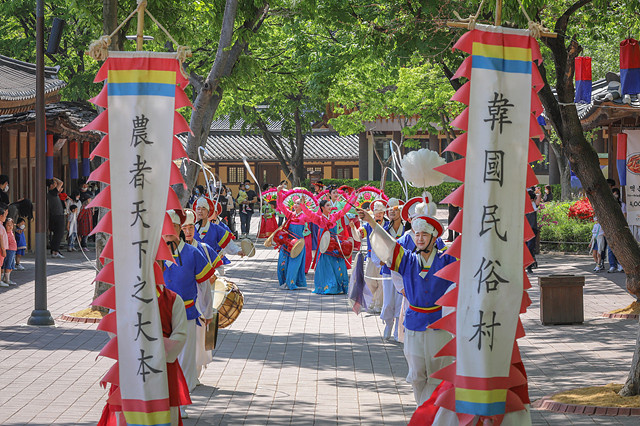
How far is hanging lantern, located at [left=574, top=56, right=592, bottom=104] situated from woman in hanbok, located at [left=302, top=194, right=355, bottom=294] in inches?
192

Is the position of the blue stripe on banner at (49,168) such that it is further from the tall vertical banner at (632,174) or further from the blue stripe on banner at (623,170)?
the tall vertical banner at (632,174)

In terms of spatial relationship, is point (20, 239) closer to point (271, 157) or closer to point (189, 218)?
point (189, 218)

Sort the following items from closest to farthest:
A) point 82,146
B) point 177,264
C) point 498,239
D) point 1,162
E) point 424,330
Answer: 1. point 498,239
2. point 424,330
3. point 177,264
4. point 1,162
5. point 82,146

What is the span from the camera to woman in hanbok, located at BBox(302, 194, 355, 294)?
60.6 feet

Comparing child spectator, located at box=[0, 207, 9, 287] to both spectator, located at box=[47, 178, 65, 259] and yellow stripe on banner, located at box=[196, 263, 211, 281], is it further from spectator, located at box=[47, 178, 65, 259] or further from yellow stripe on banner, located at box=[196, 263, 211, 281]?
yellow stripe on banner, located at box=[196, 263, 211, 281]

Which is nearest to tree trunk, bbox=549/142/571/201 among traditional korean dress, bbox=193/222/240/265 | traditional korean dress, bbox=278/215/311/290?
traditional korean dress, bbox=278/215/311/290

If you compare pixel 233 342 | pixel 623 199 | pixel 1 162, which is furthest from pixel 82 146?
pixel 233 342

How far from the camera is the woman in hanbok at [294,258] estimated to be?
755 inches

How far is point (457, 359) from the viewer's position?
6332mm

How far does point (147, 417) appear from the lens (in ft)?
20.3

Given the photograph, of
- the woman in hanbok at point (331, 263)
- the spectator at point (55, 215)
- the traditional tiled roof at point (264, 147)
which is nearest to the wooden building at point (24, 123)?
the spectator at point (55, 215)

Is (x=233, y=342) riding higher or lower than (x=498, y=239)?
lower

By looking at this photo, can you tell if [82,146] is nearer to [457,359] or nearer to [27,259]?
[27,259]

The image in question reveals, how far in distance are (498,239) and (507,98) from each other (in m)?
0.94
